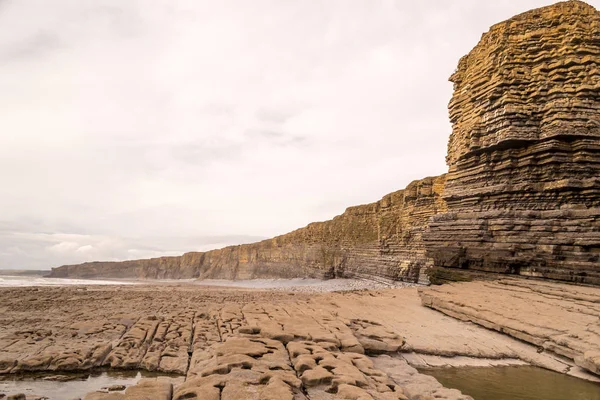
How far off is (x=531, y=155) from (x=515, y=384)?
34.7 feet

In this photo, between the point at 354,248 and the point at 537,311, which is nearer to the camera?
the point at 537,311

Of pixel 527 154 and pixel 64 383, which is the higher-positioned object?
pixel 527 154

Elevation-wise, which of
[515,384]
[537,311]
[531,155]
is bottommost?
[515,384]

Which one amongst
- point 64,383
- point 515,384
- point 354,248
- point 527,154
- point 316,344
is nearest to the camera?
point 64,383

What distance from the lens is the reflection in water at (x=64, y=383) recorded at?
211 inches

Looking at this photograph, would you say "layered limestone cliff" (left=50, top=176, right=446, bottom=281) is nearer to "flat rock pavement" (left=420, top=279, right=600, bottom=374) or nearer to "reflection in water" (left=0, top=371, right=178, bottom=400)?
"flat rock pavement" (left=420, top=279, right=600, bottom=374)

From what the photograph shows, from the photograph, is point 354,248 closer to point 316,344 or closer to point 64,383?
point 316,344

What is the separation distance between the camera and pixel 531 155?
13836 mm

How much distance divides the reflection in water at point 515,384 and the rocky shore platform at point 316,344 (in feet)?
1.07

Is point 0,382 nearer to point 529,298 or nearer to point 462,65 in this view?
point 529,298

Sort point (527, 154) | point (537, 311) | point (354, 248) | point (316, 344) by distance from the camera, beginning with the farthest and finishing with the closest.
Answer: point (354, 248) → point (527, 154) → point (537, 311) → point (316, 344)

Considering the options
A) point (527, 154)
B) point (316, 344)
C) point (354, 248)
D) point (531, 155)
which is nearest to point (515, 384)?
point (316, 344)

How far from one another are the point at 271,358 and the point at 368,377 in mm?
1649

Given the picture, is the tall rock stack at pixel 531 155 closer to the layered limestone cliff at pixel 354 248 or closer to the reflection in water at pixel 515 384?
the reflection in water at pixel 515 384
